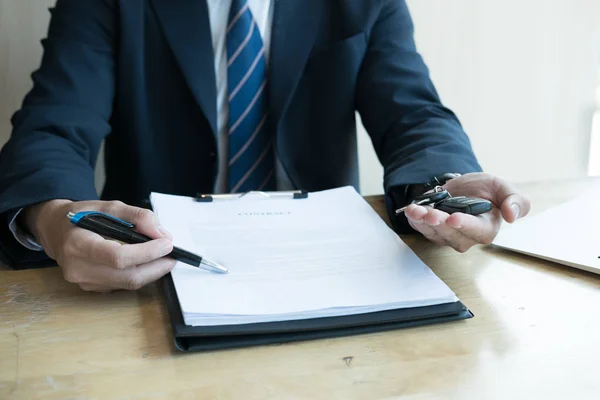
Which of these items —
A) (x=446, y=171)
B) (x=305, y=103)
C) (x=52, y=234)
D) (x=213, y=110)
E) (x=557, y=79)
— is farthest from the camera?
(x=557, y=79)

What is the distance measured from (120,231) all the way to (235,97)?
22.1 inches

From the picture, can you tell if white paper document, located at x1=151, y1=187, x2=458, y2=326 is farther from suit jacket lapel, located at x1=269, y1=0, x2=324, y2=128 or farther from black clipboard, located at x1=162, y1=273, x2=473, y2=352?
suit jacket lapel, located at x1=269, y1=0, x2=324, y2=128

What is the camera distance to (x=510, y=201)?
79 cm

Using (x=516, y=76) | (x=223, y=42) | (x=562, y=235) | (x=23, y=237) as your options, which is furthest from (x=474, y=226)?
(x=516, y=76)

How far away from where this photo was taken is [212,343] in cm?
62

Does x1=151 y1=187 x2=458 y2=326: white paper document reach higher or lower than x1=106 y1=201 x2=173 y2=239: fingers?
lower

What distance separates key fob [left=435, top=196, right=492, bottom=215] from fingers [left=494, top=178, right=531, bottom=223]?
20 mm

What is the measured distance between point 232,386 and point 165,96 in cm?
78

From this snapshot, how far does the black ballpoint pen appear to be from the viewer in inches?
28.1

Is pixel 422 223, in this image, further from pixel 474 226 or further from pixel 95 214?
pixel 95 214

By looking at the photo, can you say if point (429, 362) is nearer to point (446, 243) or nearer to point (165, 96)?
point (446, 243)

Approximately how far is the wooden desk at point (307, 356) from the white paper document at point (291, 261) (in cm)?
4

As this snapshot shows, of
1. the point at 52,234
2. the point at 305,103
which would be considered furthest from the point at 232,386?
A: the point at 305,103

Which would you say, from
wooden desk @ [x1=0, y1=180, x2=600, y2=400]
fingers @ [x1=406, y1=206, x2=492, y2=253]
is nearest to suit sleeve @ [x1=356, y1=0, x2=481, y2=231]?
fingers @ [x1=406, y1=206, x2=492, y2=253]
